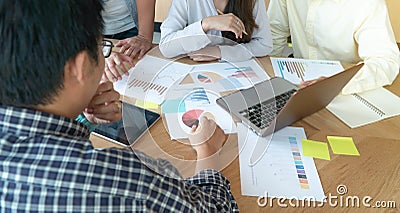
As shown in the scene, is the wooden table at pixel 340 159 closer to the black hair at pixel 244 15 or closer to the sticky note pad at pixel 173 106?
the sticky note pad at pixel 173 106

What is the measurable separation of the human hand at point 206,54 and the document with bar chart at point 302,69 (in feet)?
0.62

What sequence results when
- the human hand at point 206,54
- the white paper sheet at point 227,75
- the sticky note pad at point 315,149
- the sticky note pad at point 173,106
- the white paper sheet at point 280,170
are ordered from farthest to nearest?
the human hand at point 206,54 < the white paper sheet at point 227,75 < the sticky note pad at point 173,106 < the sticky note pad at point 315,149 < the white paper sheet at point 280,170

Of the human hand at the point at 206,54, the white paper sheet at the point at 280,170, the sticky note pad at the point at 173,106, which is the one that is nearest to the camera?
the white paper sheet at the point at 280,170

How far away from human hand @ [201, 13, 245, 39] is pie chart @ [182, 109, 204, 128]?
39 centimetres

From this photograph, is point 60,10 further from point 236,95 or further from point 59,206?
point 236,95

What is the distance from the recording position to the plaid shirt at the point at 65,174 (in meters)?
0.54

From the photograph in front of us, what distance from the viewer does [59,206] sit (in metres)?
0.55

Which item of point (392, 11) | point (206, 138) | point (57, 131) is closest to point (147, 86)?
point (206, 138)

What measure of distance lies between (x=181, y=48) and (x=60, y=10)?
81cm

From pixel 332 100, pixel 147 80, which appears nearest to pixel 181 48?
pixel 147 80

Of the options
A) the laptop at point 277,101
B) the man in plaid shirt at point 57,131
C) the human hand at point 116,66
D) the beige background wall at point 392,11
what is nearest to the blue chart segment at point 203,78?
the laptop at point 277,101

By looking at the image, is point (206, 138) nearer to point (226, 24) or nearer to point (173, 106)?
point (173, 106)

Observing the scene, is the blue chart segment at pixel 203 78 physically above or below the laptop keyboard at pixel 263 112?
below

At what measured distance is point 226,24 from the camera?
1332 millimetres
